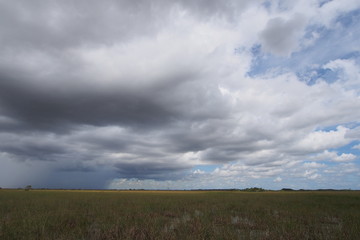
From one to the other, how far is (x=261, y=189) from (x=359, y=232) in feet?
393

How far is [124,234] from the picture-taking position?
32.0 ft

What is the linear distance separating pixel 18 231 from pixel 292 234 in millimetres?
12314

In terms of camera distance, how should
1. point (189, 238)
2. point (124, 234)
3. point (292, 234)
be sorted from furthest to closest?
point (292, 234) → point (124, 234) → point (189, 238)

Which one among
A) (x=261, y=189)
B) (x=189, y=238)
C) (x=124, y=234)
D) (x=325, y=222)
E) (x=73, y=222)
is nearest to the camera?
(x=189, y=238)

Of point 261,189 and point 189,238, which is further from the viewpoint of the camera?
point 261,189

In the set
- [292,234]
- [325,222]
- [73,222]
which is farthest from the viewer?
[325,222]

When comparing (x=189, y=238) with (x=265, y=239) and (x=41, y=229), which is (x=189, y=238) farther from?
(x=41, y=229)

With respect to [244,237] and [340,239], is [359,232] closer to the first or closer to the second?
[340,239]

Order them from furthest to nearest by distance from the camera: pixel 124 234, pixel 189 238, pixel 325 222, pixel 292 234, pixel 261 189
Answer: pixel 261 189 → pixel 325 222 → pixel 292 234 → pixel 124 234 → pixel 189 238

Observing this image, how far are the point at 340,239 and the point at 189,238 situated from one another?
6.23 m

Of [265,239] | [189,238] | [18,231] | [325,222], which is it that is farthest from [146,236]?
[325,222]

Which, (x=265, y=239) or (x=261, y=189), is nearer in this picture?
(x=265, y=239)

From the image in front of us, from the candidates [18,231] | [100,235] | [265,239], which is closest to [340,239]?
[265,239]

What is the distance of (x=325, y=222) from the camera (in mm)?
15367
